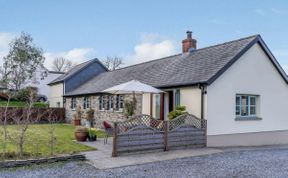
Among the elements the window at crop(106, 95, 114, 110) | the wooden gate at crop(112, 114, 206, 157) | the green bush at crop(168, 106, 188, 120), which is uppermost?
the window at crop(106, 95, 114, 110)

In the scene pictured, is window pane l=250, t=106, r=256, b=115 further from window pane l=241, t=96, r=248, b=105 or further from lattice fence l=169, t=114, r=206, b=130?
lattice fence l=169, t=114, r=206, b=130

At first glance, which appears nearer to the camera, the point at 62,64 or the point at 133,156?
the point at 133,156

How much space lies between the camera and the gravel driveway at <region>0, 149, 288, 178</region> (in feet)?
26.1

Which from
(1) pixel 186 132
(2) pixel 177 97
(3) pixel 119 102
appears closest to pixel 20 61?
(3) pixel 119 102

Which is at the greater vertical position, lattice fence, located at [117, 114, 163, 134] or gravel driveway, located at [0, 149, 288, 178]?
lattice fence, located at [117, 114, 163, 134]

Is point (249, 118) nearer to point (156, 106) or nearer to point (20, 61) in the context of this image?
point (156, 106)

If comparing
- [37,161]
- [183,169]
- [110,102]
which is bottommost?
[183,169]

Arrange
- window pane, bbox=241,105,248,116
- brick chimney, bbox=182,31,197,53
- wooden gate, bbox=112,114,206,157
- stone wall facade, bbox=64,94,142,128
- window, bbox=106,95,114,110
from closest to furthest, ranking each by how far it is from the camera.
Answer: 1. wooden gate, bbox=112,114,206,157
2. window pane, bbox=241,105,248,116
3. stone wall facade, bbox=64,94,142,128
4. brick chimney, bbox=182,31,197,53
5. window, bbox=106,95,114,110

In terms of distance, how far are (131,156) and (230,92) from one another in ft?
20.3

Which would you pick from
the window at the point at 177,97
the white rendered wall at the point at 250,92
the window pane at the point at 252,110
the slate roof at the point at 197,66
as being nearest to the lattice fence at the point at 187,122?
the white rendered wall at the point at 250,92

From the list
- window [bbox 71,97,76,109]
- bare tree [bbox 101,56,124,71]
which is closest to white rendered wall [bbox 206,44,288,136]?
window [bbox 71,97,76,109]

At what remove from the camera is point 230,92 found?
13.7 meters

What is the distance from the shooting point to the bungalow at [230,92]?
519 inches

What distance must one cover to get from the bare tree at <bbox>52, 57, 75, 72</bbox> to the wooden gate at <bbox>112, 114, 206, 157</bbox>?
6294cm
